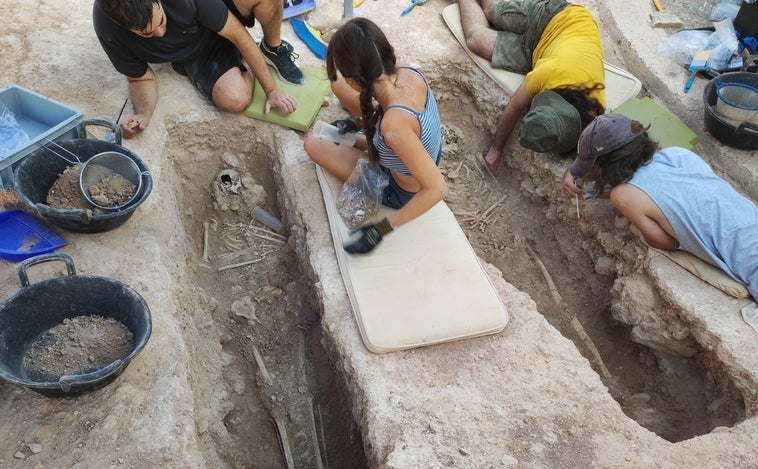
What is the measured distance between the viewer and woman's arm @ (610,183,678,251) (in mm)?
3125

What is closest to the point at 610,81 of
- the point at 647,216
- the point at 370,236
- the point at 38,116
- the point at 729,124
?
the point at 729,124

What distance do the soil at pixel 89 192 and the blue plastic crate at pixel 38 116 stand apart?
0.24 meters

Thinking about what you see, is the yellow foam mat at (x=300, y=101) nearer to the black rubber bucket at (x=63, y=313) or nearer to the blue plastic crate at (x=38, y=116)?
the blue plastic crate at (x=38, y=116)

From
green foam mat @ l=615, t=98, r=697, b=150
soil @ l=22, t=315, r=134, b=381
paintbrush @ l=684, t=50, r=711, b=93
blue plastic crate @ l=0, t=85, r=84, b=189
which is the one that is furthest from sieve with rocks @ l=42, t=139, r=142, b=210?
paintbrush @ l=684, t=50, r=711, b=93

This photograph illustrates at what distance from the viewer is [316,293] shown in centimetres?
311

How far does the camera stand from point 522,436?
2477 mm

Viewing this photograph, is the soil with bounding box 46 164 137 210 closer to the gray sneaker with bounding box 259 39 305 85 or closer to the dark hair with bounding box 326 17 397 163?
the dark hair with bounding box 326 17 397 163

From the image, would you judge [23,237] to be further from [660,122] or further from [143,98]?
[660,122]

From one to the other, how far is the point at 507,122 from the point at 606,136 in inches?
41.5

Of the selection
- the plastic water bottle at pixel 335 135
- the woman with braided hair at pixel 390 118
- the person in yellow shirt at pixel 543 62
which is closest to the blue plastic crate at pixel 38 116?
the plastic water bottle at pixel 335 135

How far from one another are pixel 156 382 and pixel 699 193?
2927mm

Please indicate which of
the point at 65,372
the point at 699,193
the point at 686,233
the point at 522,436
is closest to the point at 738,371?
the point at 686,233

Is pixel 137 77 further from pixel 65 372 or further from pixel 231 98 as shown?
pixel 65 372

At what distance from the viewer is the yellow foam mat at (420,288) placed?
2754 mm
